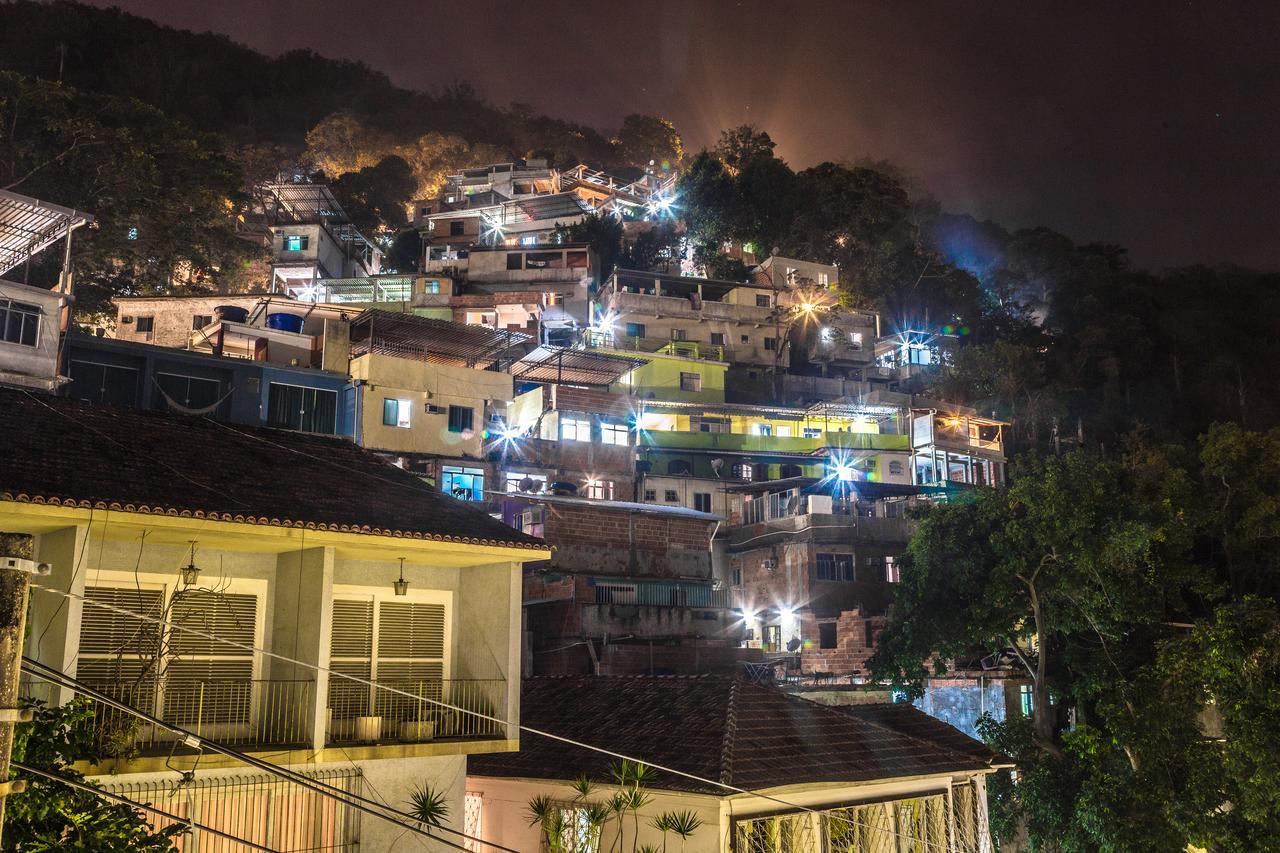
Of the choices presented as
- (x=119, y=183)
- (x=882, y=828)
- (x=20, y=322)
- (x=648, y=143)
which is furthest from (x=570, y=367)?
(x=648, y=143)

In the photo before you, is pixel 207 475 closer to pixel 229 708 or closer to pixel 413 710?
pixel 229 708

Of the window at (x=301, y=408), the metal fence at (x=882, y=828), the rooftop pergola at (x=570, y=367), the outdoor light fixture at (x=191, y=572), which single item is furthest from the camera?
the rooftop pergola at (x=570, y=367)

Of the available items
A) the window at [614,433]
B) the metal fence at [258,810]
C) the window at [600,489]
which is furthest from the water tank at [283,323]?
the metal fence at [258,810]

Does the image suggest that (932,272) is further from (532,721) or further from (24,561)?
(24,561)

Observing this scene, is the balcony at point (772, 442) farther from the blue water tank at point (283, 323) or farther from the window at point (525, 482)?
the blue water tank at point (283, 323)

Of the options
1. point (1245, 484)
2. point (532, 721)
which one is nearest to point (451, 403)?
point (532, 721)

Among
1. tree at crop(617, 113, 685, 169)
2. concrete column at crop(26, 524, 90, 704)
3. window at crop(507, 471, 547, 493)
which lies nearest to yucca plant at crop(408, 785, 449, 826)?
concrete column at crop(26, 524, 90, 704)
